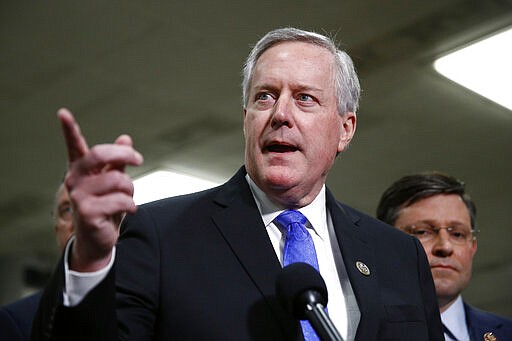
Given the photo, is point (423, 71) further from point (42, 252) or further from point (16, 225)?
point (42, 252)

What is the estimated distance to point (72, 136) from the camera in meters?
1.33

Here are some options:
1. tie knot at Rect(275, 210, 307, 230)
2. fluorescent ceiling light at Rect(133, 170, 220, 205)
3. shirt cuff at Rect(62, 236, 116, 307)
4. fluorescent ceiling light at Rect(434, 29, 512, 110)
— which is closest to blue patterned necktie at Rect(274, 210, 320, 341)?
tie knot at Rect(275, 210, 307, 230)

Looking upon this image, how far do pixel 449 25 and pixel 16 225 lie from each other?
463cm

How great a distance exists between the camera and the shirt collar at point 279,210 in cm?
210

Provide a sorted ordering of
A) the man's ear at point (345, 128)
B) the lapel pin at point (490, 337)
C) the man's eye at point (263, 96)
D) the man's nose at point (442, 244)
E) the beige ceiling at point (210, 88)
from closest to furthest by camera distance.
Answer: the man's eye at point (263, 96)
the man's ear at point (345, 128)
the lapel pin at point (490, 337)
the man's nose at point (442, 244)
the beige ceiling at point (210, 88)

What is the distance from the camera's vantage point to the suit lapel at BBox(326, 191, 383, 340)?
191 cm

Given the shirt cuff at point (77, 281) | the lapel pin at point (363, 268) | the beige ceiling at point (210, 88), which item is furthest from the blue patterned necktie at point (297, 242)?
the beige ceiling at point (210, 88)

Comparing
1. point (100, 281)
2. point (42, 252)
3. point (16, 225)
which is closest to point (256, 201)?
point (100, 281)

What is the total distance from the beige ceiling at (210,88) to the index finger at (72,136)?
126 inches

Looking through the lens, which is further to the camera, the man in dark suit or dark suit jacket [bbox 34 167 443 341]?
dark suit jacket [bbox 34 167 443 341]

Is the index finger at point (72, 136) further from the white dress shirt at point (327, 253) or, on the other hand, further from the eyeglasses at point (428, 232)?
the eyeglasses at point (428, 232)

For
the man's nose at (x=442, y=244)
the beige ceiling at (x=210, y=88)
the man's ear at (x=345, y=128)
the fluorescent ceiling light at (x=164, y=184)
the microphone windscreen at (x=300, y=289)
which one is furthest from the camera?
the fluorescent ceiling light at (x=164, y=184)

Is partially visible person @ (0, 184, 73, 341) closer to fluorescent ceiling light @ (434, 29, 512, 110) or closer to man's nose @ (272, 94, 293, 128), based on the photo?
man's nose @ (272, 94, 293, 128)

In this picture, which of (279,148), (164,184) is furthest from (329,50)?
(164,184)
